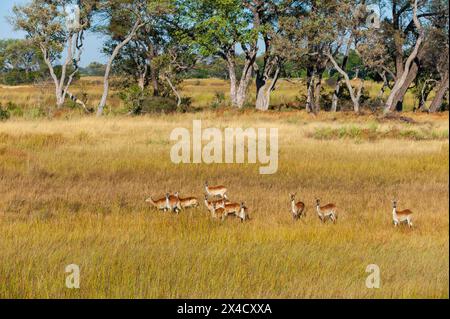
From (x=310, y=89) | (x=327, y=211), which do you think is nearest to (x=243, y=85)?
(x=310, y=89)

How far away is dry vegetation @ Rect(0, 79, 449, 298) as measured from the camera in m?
6.14

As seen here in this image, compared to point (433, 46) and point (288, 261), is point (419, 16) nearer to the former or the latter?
point (433, 46)

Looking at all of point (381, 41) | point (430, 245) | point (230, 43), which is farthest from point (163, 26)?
point (430, 245)

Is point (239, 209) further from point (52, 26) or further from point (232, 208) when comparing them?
point (52, 26)

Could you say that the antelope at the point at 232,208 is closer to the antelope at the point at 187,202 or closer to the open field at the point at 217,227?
the open field at the point at 217,227

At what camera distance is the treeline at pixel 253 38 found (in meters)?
35.7

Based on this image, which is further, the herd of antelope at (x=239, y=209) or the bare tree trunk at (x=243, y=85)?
the bare tree trunk at (x=243, y=85)

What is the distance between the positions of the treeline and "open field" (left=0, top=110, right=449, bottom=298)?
1791cm

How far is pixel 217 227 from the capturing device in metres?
8.97

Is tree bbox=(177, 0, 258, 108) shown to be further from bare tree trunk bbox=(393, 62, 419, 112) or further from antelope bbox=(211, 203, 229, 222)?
antelope bbox=(211, 203, 229, 222)

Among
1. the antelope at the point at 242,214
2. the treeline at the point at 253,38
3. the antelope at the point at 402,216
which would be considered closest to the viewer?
the antelope at the point at 402,216

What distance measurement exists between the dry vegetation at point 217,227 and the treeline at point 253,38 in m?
18.1

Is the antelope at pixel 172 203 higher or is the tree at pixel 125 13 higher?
A: the tree at pixel 125 13

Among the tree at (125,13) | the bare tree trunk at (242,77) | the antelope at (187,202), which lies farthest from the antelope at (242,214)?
the bare tree trunk at (242,77)
